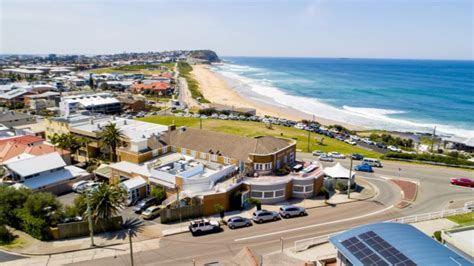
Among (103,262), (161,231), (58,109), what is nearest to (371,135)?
(161,231)

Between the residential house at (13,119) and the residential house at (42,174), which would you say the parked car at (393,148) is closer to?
the residential house at (42,174)

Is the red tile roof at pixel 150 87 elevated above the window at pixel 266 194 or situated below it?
above

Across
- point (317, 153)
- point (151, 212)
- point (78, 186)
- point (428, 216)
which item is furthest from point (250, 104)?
point (428, 216)

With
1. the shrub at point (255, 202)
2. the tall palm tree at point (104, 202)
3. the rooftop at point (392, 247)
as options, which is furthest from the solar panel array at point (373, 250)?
the tall palm tree at point (104, 202)

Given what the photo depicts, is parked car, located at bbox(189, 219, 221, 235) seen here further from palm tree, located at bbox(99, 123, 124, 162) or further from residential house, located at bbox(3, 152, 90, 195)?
palm tree, located at bbox(99, 123, 124, 162)

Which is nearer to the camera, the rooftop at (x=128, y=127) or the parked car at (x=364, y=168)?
the rooftop at (x=128, y=127)

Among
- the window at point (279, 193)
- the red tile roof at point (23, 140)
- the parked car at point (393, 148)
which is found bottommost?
the parked car at point (393, 148)

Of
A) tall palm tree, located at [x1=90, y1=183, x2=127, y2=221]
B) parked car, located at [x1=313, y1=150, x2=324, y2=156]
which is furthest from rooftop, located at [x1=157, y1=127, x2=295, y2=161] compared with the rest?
tall palm tree, located at [x1=90, y1=183, x2=127, y2=221]
